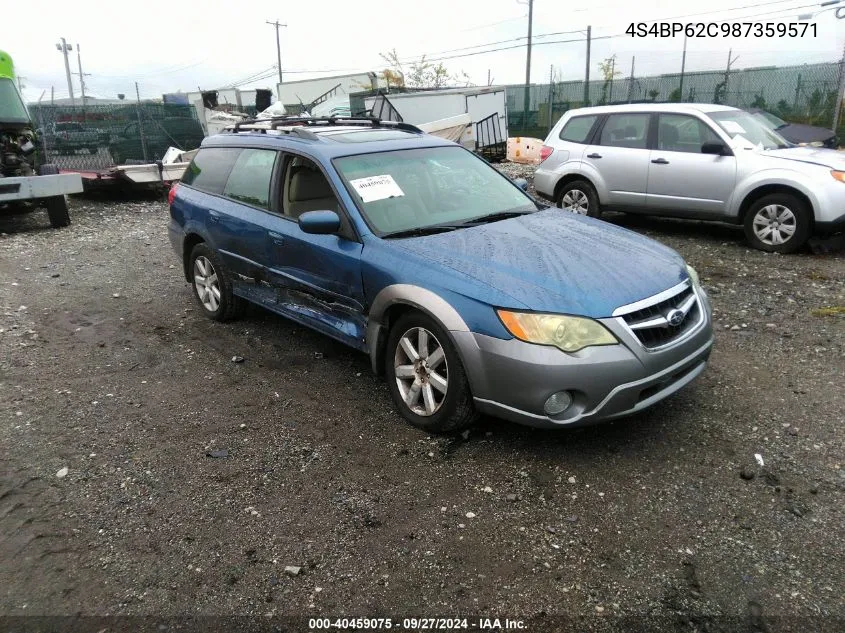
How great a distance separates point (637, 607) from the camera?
2.42m

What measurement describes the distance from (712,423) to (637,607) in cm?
162

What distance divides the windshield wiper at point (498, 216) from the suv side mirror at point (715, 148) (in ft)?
13.9

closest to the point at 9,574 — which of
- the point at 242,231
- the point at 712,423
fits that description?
the point at 242,231

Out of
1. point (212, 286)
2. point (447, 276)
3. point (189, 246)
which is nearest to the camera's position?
point (447, 276)

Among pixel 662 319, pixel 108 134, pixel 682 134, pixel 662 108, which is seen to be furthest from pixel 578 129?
pixel 108 134

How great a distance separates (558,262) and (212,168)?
3.42m

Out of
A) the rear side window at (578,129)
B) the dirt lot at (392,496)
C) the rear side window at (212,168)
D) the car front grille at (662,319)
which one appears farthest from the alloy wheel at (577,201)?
the car front grille at (662,319)

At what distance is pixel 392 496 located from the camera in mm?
3125

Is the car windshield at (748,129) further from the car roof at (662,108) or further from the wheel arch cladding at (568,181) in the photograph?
the wheel arch cladding at (568,181)

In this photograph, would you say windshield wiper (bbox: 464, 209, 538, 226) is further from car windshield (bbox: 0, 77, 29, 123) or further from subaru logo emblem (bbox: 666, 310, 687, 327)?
car windshield (bbox: 0, 77, 29, 123)

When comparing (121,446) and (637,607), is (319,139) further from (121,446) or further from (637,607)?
(637,607)

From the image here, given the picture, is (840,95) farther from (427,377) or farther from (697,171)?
(427,377)

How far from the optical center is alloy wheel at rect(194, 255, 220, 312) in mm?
5500

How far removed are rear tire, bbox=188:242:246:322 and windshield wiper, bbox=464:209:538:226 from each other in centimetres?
231
